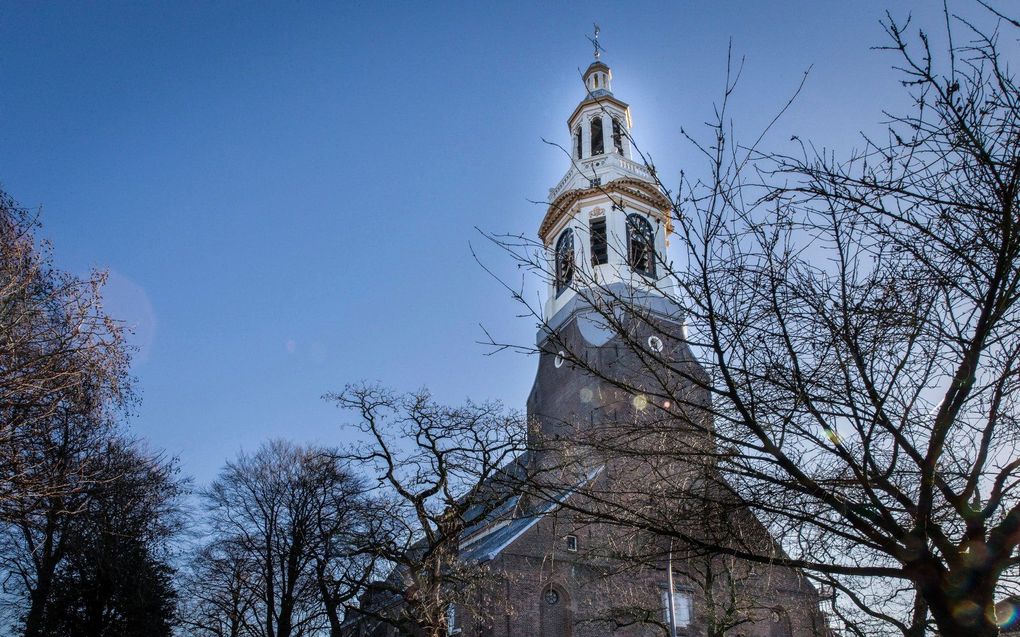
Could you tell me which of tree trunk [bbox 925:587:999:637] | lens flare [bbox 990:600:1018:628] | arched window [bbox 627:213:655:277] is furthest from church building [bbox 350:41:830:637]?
lens flare [bbox 990:600:1018:628]

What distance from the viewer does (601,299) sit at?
413 centimetres

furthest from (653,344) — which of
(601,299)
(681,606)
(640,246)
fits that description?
(681,606)

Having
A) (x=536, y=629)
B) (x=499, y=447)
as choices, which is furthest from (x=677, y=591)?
(x=499, y=447)

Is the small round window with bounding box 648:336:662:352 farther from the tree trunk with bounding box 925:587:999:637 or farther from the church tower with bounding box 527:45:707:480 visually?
the tree trunk with bounding box 925:587:999:637

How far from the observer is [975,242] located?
145 inches

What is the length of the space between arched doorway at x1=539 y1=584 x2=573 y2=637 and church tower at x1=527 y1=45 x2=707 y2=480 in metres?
4.58

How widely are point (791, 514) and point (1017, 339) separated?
154 centimetres

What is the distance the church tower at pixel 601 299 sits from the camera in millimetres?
4223

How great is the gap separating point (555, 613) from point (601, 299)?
68.0 ft

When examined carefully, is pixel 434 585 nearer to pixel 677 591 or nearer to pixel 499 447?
pixel 499 447

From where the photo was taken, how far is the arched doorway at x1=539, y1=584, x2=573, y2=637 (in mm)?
22125

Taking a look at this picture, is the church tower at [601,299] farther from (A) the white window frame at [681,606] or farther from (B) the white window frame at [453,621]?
(A) the white window frame at [681,606]

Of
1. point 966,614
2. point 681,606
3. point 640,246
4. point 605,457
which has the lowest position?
point 966,614

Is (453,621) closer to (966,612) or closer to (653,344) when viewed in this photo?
(653,344)
